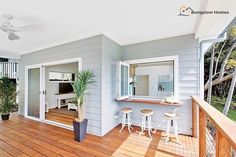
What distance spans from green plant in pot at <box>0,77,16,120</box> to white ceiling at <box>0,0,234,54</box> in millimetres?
1788

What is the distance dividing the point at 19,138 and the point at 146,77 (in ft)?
12.2

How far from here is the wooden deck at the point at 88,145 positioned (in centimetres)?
242

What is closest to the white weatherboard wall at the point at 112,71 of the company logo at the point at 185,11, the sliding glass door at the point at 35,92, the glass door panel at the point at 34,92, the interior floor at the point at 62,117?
the company logo at the point at 185,11

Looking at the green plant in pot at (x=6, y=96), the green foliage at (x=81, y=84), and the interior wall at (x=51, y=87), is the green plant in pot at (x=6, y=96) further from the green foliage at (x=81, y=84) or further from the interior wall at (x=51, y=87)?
the green foliage at (x=81, y=84)

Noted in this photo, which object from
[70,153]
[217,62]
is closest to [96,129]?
[70,153]

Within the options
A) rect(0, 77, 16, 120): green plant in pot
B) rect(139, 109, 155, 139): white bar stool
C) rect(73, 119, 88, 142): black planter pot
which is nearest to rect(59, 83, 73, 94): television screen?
rect(0, 77, 16, 120): green plant in pot

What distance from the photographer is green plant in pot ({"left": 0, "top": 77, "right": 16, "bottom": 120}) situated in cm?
457

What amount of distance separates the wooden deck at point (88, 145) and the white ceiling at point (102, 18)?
2.59 m

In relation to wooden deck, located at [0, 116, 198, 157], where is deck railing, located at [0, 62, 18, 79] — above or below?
above

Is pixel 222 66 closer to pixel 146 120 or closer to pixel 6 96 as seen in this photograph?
pixel 146 120

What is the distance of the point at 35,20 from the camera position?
2.56m

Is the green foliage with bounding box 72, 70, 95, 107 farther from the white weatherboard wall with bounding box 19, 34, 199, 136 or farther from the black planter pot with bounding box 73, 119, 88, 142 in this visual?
the black planter pot with bounding box 73, 119, 88, 142

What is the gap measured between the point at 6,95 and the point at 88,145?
4052mm

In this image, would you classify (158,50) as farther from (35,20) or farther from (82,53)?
(35,20)
